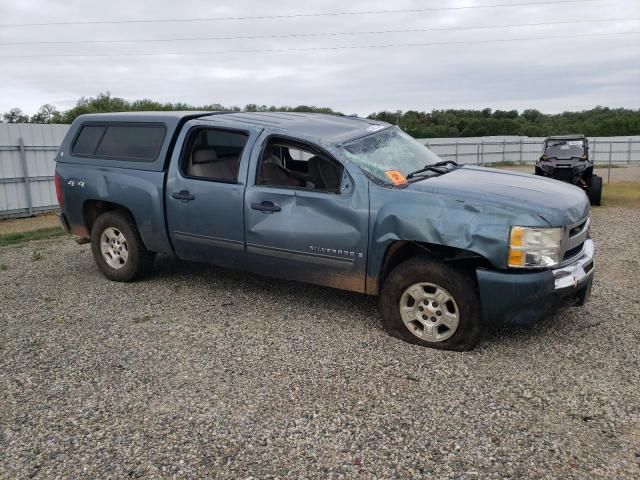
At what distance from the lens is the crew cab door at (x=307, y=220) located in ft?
14.5

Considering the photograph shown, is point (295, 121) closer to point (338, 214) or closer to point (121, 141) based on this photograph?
point (338, 214)

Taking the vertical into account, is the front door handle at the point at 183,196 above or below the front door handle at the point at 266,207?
above

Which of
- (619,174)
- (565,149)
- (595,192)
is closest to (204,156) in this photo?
(595,192)

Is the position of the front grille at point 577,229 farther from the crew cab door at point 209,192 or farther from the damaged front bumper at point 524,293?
the crew cab door at point 209,192

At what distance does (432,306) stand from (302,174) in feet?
5.73

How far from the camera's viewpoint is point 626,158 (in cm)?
3547

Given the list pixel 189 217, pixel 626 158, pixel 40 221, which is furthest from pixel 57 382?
pixel 626 158

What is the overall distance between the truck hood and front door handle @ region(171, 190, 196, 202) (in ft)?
7.25

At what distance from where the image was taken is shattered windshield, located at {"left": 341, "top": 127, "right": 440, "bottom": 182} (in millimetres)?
4559

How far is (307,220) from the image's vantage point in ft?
15.1

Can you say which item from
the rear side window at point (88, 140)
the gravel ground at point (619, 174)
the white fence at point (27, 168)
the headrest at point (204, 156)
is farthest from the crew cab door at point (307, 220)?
the gravel ground at point (619, 174)

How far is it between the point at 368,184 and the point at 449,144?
91.7ft

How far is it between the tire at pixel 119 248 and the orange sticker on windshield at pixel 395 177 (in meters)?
3.01

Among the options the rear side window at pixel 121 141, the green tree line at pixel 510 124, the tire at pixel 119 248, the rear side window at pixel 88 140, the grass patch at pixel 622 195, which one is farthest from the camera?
the green tree line at pixel 510 124
